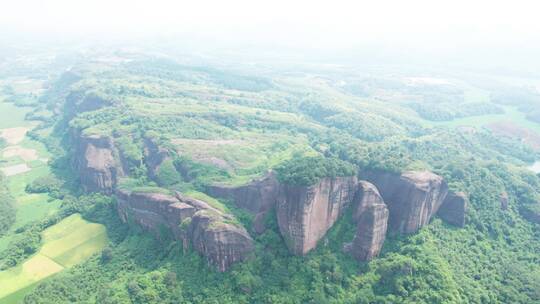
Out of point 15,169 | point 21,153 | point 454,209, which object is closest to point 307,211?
point 454,209

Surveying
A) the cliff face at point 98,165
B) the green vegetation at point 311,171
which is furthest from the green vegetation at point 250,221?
the cliff face at point 98,165

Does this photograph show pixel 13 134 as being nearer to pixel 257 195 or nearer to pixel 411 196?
pixel 257 195

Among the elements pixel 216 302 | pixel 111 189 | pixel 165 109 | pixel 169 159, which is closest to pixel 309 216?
pixel 216 302

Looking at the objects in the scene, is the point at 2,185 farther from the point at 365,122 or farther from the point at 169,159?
the point at 365,122

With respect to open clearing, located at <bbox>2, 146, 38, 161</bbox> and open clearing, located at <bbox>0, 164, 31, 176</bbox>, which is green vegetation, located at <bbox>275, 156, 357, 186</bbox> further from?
open clearing, located at <bbox>2, 146, 38, 161</bbox>

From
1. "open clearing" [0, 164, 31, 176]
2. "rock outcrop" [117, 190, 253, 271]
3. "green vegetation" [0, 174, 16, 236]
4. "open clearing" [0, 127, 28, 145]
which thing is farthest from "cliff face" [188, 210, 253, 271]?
"open clearing" [0, 127, 28, 145]

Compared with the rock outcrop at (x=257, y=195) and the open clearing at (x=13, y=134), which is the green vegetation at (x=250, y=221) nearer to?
the rock outcrop at (x=257, y=195)
